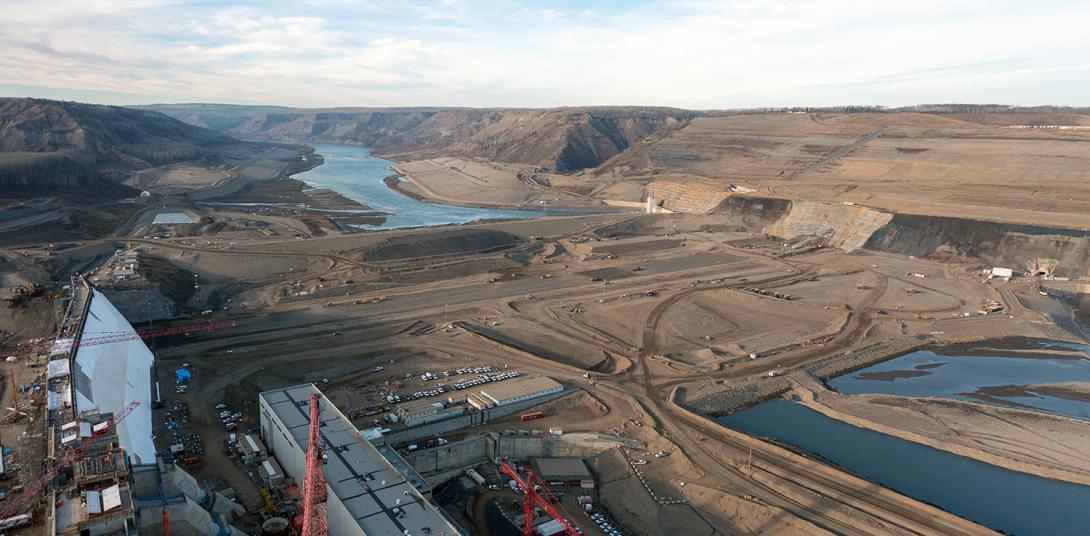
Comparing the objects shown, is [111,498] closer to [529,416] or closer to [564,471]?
[564,471]

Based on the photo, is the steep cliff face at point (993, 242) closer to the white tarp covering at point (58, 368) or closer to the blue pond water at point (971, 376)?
the blue pond water at point (971, 376)

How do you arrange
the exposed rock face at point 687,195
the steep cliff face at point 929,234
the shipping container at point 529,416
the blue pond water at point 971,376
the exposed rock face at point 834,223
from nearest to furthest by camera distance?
the shipping container at point 529,416 → the blue pond water at point 971,376 → the steep cliff face at point 929,234 → the exposed rock face at point 834,223 → the exposed rock face at point 687,195

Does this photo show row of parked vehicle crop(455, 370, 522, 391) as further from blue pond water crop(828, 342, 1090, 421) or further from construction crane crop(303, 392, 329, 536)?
blue pond water crop(828, 342, 1090, 421)

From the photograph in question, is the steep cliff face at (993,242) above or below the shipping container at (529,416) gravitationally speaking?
above

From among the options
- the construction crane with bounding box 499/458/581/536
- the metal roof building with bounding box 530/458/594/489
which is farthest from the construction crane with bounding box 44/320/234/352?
the metal roof building with bounding box 530/458/594/489

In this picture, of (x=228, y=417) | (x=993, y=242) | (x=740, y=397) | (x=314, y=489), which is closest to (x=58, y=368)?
(x=228, y=417)

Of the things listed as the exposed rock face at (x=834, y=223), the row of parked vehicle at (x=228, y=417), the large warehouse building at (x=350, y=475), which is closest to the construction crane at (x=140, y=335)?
the row of parked vehicle at (x=228, y=417)

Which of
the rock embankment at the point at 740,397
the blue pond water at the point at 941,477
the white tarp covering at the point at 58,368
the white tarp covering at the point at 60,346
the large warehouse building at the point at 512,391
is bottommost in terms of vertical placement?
the blue pond water at the point at 941,477

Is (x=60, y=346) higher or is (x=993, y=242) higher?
(x=993, y=242)
